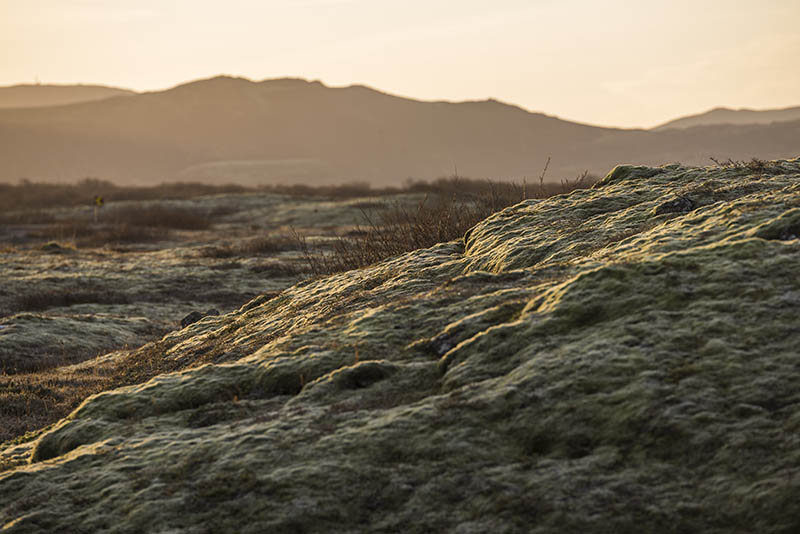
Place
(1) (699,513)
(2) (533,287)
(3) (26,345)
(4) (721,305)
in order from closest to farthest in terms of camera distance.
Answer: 1. (1) (699,513)
2. (4) (721,305)
3. (2) (533,287)
4. (3) (26,345)

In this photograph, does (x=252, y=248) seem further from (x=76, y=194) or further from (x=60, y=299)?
(x=76, y=194)

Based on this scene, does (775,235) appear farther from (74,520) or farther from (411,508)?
(74,520)

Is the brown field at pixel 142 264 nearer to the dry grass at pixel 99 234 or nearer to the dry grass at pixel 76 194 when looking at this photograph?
the dry grass at pixel 99 234

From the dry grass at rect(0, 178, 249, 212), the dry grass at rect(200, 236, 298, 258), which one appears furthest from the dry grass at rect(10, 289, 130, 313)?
the dry grass at rect(0, 178, 249, 212)

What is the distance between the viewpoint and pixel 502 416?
5.49 m

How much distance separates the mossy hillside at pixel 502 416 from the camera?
15.4 feet

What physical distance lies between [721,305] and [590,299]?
105cm

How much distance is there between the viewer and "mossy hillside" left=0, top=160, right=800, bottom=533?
4695mm

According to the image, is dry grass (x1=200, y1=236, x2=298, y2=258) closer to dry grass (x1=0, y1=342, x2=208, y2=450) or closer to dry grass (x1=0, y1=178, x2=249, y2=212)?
dry grass (x1=0, y1=342, x2=208, y2=450)

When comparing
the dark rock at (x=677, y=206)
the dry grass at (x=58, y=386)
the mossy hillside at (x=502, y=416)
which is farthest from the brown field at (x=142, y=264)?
the dark rock at (x=677, y=206)

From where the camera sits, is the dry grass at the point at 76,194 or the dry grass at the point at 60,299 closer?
the dry grass at the point at 60,299

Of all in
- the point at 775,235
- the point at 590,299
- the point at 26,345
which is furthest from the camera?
the point at 26,345

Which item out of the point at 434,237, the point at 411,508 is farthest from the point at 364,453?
the point at 434,237

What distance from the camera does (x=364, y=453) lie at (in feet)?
17.9
